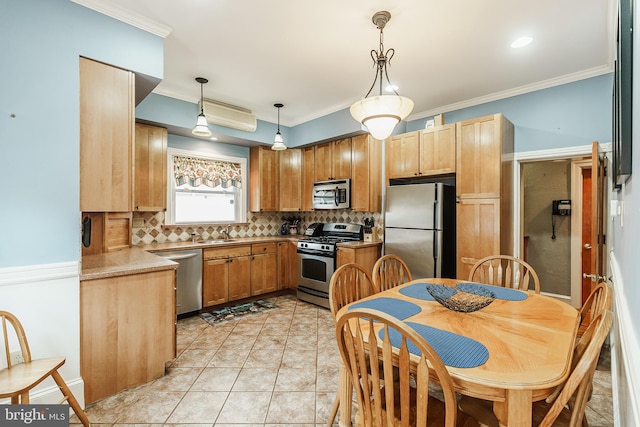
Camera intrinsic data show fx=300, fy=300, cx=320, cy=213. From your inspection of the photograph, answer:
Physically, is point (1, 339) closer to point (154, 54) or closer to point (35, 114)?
point (35, 114)

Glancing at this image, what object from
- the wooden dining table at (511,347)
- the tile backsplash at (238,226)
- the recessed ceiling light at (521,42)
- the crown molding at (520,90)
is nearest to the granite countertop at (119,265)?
the tile backsplash at (238,226)

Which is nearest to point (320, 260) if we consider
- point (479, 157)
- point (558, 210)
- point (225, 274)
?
point (225, 274)

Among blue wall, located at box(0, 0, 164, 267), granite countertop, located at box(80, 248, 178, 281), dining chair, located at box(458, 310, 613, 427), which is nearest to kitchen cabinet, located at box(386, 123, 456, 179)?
dining chair, located at box(458, 310, 613, 427)

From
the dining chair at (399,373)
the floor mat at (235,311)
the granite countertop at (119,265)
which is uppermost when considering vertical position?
the granite countertop at (119,265)

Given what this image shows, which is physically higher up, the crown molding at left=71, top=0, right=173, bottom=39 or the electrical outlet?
the crown molding at left=71, top=0, right=173, bottom=39

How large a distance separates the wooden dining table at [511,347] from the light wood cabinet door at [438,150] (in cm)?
184

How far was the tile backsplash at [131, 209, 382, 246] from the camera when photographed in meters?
3.94

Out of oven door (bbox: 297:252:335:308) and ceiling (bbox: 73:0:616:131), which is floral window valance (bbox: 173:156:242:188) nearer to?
ceiling (bbox: 73:0:616:131)

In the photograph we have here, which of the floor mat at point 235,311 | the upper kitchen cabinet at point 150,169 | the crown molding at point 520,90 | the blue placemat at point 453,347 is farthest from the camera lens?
the floor mat at point 235,311

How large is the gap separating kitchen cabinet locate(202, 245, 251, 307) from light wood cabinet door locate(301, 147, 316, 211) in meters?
1.20

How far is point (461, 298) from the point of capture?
6.06 feet

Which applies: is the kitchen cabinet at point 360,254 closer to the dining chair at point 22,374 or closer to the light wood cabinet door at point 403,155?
the light wood cabinet door at point 403,155

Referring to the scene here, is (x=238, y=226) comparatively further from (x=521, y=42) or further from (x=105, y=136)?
(x=521, y=42)

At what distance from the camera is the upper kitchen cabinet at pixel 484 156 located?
10.2 feet
